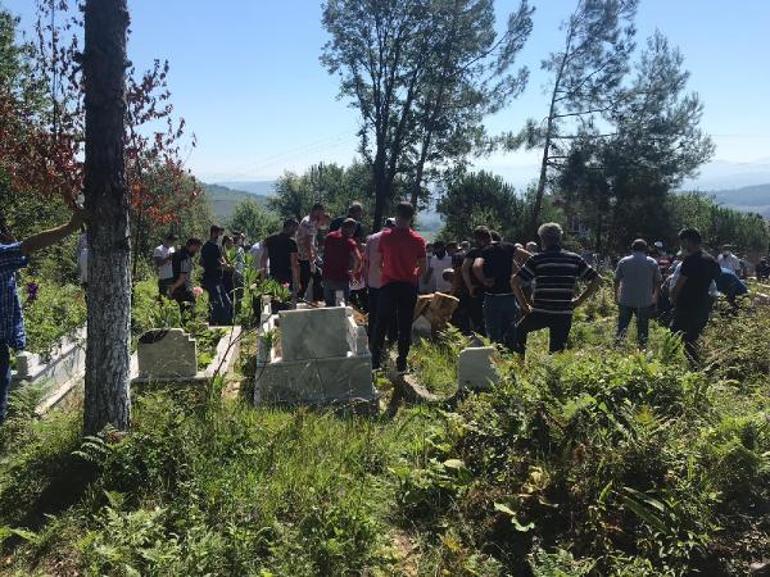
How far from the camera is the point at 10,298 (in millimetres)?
4504

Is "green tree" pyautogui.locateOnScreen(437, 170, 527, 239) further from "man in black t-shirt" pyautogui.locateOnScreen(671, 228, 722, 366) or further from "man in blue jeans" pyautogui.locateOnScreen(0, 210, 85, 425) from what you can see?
"man in blue jeans" pyautogui.locateOnScreen(0, 210, 85, 425)

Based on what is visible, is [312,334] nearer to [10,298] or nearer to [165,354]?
[165,354]

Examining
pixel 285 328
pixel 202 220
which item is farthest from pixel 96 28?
pixel 202 220

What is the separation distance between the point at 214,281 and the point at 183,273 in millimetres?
659

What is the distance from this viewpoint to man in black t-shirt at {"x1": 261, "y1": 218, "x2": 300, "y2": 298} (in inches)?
335

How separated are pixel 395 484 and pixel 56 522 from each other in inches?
77.3

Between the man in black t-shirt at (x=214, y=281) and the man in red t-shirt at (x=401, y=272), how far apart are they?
4.35m

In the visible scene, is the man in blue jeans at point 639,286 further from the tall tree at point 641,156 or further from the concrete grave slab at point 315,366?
the tall tree at point 641,156

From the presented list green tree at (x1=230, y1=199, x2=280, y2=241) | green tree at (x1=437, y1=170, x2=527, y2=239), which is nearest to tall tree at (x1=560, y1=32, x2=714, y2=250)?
green tree at (x1=437, y1=170, x2=527, y2=239)

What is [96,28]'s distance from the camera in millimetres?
3816

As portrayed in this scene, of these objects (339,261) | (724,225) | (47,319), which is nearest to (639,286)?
(339,261)

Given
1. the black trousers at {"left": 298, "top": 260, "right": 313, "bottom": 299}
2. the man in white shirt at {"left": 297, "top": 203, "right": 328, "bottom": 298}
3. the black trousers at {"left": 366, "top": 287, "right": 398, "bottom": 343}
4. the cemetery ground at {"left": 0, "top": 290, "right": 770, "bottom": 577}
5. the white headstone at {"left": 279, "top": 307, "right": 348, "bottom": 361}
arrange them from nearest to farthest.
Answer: the cemetery ground at {"left": 0, "top": 290, "right": 770, "bottom": 577}
the white headstone at {"left": 279, "top": 307, "right": 348, "bottom": 361}
the black trousers at {"left": 366, "top": 287, "right": 398, "bottom": 343}
the man in white shirt at {"left": 297, "top": 203, "right": 328, "bottom": 298}
the black trousers at {"left": 298, "top": 260, "right": 313, "bottom": 299}

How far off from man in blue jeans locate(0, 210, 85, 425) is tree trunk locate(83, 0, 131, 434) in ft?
Answer: 1.27

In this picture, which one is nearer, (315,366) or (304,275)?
(315,366)
